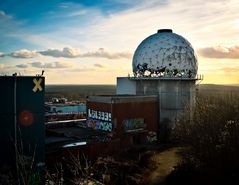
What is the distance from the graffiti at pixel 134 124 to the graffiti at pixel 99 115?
5.59 feet

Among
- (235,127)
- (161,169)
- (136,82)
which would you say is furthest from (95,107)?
(235,127)

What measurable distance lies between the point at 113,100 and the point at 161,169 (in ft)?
30.0

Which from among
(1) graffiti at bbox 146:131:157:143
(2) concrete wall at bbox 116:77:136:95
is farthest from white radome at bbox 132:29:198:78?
(1) graffiti at bbox 146:131:157:143

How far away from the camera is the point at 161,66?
31.9 meters

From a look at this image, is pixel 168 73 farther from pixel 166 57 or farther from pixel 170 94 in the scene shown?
pixel 170 94

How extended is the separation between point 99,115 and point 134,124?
368cm

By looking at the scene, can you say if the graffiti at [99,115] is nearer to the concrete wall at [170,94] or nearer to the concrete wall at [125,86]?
the concrete wall at [125,86]

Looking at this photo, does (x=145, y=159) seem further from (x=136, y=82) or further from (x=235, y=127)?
(x=136, y=82)

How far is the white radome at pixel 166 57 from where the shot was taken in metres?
31.8

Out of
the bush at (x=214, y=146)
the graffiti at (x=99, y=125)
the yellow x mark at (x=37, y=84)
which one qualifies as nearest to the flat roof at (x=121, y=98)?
the graffiti at (x=99, y=125)

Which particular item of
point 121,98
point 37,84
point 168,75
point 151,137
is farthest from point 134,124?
point 37,84

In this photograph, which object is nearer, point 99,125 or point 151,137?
point 99,125

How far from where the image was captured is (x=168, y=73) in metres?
31.8

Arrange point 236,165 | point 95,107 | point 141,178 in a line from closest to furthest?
point 236,165, point 141,178, point 95,107
